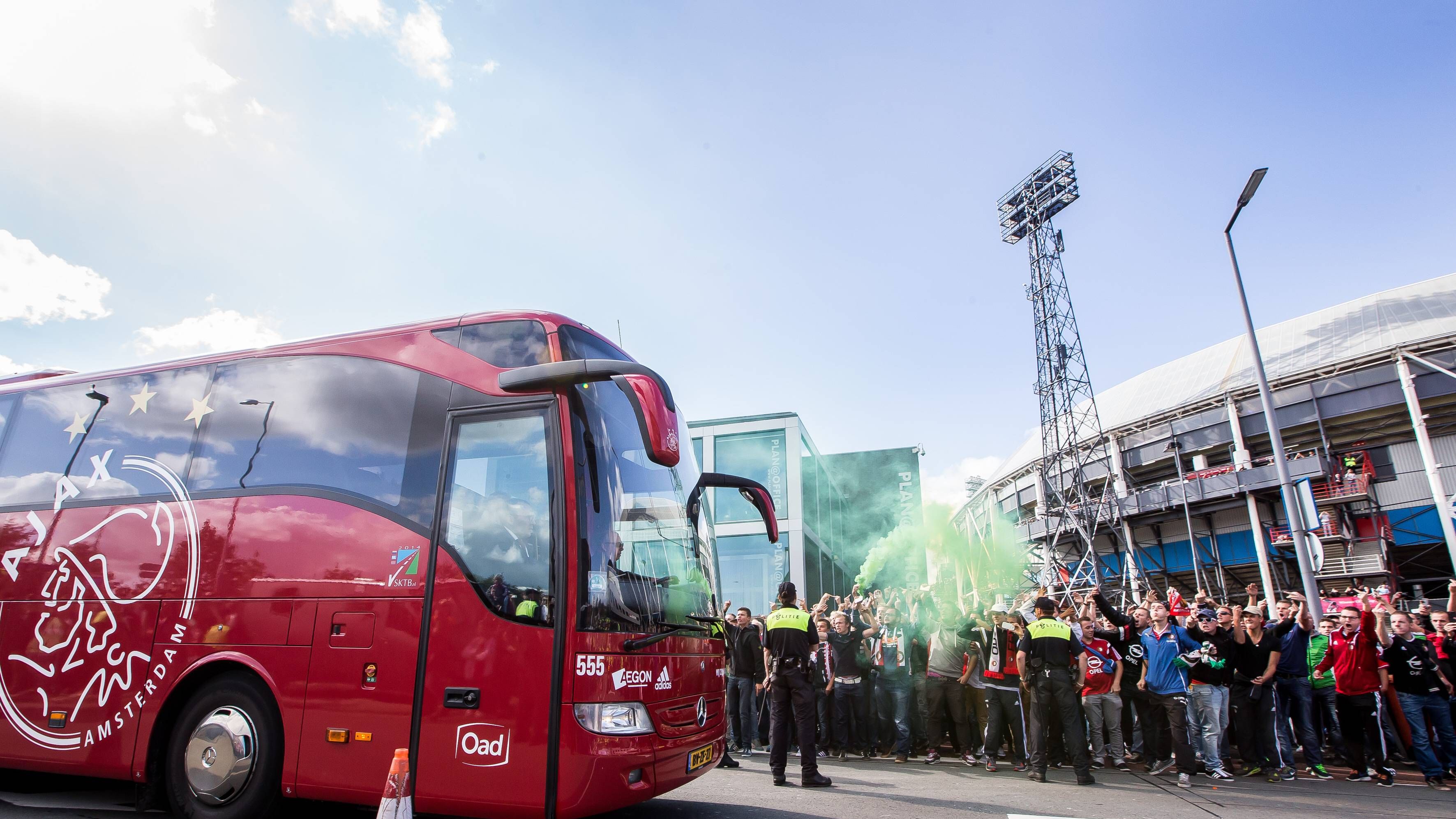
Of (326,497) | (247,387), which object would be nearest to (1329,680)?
(326,497)

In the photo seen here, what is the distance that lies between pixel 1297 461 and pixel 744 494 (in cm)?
3389

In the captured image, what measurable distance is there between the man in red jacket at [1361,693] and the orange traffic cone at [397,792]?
32.3ft

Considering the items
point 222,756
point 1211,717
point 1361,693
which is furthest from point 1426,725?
point 222,756

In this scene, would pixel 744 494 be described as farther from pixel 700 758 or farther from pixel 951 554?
pixel 951 554

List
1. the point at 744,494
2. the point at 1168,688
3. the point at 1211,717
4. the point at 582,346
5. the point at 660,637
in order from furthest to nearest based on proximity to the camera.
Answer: the point at 1168,688, the point at 1211,717, the point at 744,494, the point at 582,346, the point at 660,637

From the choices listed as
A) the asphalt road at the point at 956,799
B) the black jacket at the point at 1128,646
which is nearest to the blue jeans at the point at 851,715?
the asphalt road at the point at 956,799

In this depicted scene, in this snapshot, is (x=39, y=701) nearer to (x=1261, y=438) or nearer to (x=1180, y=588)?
(x=1261, y=438)

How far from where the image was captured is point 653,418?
428 centimetres

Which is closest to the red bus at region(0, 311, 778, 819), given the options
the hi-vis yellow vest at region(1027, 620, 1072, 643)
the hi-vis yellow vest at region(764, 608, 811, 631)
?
the hi-vis yellow vest at region(764, 608, 811, 631)

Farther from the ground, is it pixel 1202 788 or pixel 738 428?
pixel 738 428

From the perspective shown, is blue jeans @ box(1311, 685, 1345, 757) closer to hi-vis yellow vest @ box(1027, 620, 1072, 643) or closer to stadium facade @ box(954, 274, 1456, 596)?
hi-vis yellow vest @ box(1027, 620, 1072, 643)

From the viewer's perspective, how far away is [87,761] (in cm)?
532

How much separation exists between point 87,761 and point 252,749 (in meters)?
1.66

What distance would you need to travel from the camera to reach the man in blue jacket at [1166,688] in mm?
8039
